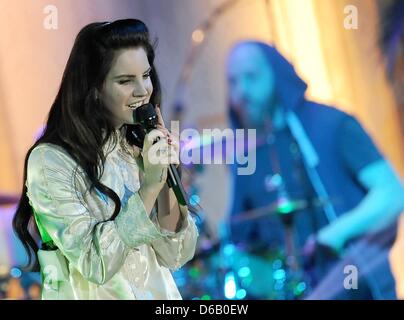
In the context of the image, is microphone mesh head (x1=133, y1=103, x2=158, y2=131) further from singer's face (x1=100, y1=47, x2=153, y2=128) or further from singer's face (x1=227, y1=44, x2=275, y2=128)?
singer's face (x1=227, y1=44, x2=275, y2=128)

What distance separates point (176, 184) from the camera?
65.4 inches

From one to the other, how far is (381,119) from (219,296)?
2.48 feet

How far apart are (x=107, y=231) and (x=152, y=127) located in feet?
0.82

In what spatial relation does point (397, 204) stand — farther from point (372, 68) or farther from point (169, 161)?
point (169, 161)

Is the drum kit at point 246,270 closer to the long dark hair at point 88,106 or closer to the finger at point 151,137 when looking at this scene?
the long dark hair at point 88,106

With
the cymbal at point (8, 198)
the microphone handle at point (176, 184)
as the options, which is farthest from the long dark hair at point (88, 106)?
the cymbal at point (8, 198)

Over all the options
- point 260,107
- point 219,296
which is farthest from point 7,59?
point 219,296

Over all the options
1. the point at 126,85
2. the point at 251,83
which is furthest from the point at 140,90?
the point at 251,83

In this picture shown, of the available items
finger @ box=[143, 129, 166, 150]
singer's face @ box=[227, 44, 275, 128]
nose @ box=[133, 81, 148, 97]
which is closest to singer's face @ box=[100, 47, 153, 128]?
nose @ box=[133, 81, 148, 97]

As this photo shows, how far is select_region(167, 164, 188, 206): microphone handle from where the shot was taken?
166 cm

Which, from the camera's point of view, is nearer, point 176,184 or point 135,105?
point 176,184

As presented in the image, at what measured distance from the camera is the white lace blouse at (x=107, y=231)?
62.7 inches

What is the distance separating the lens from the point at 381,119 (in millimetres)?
2512

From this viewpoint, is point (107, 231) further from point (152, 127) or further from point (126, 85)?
point (126, 85)
